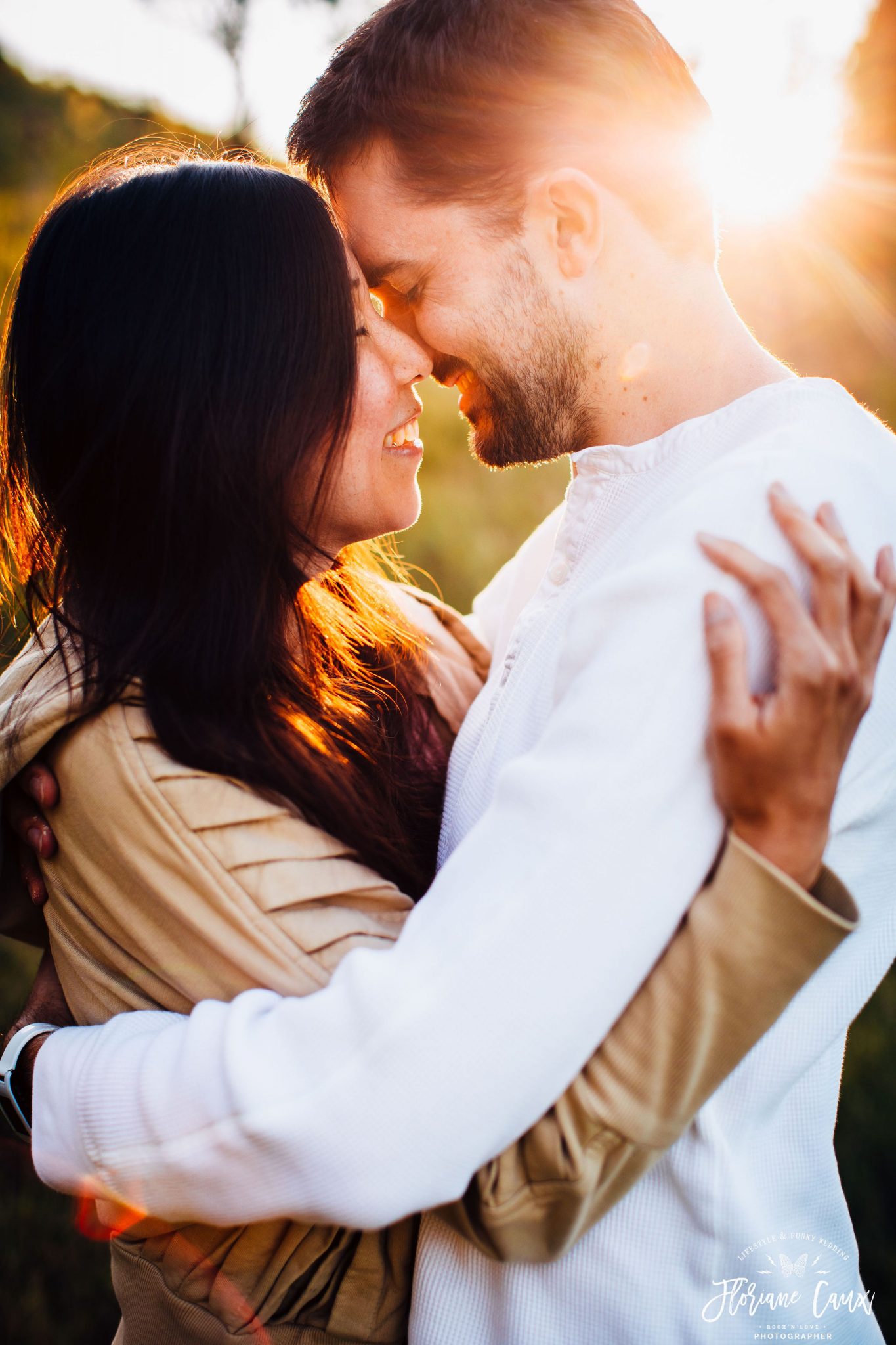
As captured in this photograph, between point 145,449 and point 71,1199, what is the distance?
2576 mm

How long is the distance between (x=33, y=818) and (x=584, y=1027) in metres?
0.99

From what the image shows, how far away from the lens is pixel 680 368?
5.47 ft

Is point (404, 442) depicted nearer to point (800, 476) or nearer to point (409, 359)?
point (409, 359)

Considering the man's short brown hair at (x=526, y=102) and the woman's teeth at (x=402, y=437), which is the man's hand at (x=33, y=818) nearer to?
the woman's teeth at (x=402, y=437)

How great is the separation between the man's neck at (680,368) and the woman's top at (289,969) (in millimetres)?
925

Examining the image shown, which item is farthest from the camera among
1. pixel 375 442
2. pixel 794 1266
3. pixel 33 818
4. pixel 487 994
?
pixel 375 442

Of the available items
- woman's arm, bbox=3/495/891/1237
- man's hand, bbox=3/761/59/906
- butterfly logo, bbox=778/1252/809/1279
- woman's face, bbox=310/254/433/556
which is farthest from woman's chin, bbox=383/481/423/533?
butterfly logo, bbox=778/1252/809/1279

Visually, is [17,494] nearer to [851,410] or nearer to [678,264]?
[678,264]

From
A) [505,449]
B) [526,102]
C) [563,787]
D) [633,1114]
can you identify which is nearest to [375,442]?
[505,449]

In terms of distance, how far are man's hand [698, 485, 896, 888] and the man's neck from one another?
22.7 inches

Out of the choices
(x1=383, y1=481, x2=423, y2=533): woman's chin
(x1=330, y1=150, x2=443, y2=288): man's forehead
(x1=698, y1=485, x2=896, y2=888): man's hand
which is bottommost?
(x1=383, y1=481, x2=423, y2=533): woman's chin

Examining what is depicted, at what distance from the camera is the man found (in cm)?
103

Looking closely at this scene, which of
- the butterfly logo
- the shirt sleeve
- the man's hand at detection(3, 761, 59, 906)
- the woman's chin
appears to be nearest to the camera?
the shirt sleeve

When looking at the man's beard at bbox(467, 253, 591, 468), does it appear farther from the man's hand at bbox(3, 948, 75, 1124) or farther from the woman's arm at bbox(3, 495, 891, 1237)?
the man's hand at bbox(3, 948, 75, 1124)
